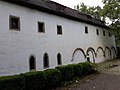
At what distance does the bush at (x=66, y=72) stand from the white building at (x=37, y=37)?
3.04 metres

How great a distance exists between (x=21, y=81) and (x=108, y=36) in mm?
27122

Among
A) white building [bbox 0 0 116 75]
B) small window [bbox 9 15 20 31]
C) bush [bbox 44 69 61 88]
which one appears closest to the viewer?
bush [bbox 44 69 61 88]

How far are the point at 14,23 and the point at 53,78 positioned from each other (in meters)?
5.26

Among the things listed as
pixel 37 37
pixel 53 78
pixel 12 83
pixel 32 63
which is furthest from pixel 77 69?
pixel 12 83

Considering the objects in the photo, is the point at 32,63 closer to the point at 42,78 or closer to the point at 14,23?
the point at 14,23

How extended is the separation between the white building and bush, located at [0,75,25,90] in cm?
334

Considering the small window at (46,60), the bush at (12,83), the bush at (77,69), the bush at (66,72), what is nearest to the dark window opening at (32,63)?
the small window at (46,60)

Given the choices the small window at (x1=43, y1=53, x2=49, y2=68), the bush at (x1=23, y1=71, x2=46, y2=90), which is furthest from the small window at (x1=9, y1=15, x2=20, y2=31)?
the bush at (x1=23, y1=71, x2=46, y2=90)

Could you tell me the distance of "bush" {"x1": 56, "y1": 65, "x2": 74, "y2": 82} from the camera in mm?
13445

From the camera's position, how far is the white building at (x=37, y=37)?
13.6 meters

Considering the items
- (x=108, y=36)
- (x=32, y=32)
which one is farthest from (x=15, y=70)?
(x=108, y=36)

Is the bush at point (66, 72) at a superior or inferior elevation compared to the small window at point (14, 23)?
inferior

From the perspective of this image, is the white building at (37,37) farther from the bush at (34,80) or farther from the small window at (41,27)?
the bush at (34,80)

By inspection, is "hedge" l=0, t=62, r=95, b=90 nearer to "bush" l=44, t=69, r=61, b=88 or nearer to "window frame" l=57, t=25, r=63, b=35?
"bush" l=44, t=69, r=61, b=88
